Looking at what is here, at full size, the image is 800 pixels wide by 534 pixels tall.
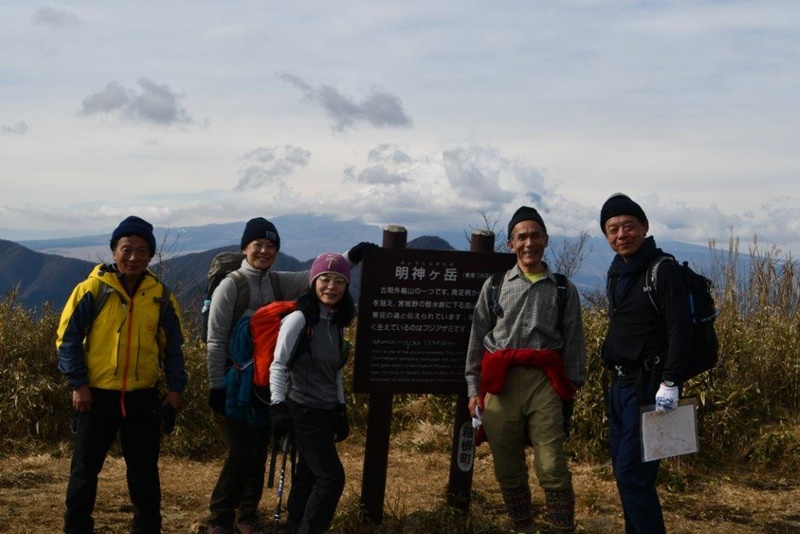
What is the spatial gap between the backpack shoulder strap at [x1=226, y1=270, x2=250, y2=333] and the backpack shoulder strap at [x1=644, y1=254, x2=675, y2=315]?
87.8 inches

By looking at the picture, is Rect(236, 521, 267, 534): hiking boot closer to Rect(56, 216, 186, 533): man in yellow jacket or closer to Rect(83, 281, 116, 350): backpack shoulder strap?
Rect(56, 216, 186, 533): man in yellow jacket

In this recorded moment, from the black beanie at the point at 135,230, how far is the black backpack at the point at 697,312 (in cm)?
264

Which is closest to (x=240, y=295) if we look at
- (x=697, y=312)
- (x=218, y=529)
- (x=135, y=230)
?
(x=135, y=230)

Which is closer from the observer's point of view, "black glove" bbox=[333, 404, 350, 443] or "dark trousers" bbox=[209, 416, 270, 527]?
"black glove" bbox=[333, 404, 350, 443]

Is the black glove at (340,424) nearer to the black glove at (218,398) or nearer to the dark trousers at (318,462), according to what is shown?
the dark trousers at (318,462)

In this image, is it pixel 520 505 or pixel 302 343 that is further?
pixel 520 505

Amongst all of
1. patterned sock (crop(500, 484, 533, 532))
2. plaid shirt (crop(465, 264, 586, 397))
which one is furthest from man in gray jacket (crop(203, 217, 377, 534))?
patterned sock (crop(500, 484, 533, 532))

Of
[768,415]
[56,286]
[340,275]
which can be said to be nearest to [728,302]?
[768,415]

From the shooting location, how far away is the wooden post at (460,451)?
5.29 m

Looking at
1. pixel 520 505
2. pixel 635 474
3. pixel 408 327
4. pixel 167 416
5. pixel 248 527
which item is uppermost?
pixel 408 327

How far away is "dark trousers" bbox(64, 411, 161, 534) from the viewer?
4.23 m

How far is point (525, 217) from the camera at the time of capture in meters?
4.54

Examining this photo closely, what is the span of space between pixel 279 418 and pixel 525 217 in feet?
5.74

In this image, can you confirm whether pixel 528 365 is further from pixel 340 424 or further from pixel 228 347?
pixel 228 347
